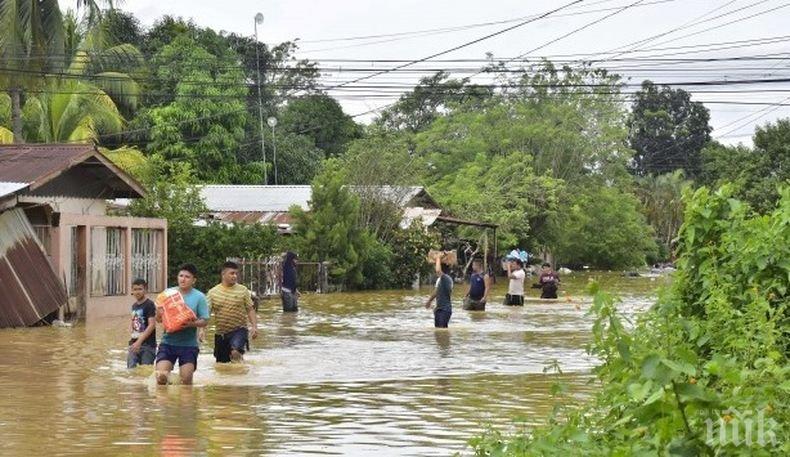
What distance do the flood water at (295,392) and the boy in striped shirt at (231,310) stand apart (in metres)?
0.42

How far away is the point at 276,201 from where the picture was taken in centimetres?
5244

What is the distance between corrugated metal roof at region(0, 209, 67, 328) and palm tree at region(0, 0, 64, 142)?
34.7 ft

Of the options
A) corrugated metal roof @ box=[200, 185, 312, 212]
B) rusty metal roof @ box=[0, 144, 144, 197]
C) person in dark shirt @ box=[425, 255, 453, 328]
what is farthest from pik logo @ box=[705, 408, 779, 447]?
corrugated metal roof @ box=[200, 185, 312, 212]

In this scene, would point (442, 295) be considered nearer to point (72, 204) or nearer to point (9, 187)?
point (9, 187)

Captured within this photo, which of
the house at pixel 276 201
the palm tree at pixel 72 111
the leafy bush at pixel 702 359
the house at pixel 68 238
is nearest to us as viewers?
the leafy bush at pixel 702 359

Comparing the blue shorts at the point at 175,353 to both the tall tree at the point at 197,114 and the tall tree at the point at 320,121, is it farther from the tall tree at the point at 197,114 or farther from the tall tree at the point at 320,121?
the tall tree at the point at 320,121

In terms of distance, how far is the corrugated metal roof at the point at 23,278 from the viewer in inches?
1092

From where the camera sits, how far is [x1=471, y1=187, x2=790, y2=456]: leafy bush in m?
5.82

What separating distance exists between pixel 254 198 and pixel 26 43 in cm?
1553

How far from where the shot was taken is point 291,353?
22.4 metres

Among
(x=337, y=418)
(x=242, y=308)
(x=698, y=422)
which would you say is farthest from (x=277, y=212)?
(x=698, y=422)

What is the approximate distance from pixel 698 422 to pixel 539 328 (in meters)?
23.6

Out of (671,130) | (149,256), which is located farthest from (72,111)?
(671,130)

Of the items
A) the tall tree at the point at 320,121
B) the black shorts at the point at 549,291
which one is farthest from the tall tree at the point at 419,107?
the black shorts at the point at 549,291
